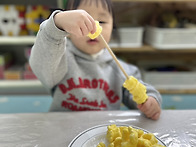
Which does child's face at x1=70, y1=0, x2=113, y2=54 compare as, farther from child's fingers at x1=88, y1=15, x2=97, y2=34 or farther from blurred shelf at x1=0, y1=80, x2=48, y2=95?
blurred shelf at x1=0, y1=80, x2=48, y2=95

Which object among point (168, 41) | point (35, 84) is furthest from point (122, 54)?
point (35, 84)

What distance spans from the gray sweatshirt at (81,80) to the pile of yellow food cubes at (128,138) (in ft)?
0.71

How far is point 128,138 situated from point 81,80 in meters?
0.33

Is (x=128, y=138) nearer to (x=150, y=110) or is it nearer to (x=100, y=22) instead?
(x=150, y=110)

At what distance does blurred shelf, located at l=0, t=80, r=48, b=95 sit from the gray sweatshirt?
2.46 feet

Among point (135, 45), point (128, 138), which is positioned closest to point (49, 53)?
point (128, 138)

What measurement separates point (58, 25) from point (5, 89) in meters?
1.22

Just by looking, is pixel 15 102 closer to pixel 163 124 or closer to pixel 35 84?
pixel 35 84

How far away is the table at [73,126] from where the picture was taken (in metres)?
0.36

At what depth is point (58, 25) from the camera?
396 millimetres

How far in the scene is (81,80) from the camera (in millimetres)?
621

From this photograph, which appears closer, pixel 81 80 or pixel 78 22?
pixel 78 22

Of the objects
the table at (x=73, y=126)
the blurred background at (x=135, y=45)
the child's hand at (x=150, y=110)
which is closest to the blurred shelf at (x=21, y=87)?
the blurred background at (x=135, y=45)

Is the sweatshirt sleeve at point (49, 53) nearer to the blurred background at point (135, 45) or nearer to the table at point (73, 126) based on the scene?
the table at point (73, 126)
